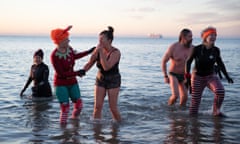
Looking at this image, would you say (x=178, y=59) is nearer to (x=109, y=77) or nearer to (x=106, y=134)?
(x=109, y=77)

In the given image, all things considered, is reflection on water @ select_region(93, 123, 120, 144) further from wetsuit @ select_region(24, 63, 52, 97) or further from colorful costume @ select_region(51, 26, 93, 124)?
wetsuit @ select_region(24, 63, 52, 97)

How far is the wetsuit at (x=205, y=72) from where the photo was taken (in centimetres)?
706

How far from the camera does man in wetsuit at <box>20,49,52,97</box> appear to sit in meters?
9.15

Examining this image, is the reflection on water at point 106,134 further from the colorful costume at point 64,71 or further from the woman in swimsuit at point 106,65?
the colorful costume at point 64,71

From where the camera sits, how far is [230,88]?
39.9ft

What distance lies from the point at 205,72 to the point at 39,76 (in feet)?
15.2

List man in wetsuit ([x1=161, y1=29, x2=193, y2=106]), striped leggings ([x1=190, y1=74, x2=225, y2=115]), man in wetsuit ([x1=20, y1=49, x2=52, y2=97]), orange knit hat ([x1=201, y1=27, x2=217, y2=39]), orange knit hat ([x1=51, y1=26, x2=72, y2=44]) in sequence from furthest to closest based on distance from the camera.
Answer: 1. man in wetsuit ([x1=20, y1=49, x2=52, y2=97])
2. man in wetsuit ([x1=161, y1=29, x2=193, y2=106])
3. striped leggings ([x1=190, y1=74, x2=225, y2=115])
4. orange knit hat ([x1=201, y1=27, x2=217, y2=39])
5. orange knit hat ([x1=51, y1=26, x2=72, y2=44])

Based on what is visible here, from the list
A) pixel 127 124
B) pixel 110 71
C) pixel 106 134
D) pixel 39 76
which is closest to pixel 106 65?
pixel 110 71

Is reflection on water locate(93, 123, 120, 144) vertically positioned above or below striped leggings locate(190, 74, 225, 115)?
below

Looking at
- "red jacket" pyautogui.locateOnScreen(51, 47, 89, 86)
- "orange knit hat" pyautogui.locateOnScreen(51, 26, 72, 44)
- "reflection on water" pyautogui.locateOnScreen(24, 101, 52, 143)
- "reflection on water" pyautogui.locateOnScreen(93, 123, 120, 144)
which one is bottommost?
"reflection on water" pyautogui.locateOnScreen(93, 123, 120, 144)

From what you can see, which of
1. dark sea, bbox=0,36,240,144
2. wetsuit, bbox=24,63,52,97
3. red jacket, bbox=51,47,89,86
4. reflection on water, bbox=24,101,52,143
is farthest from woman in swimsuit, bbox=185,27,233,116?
wetsuit, bbox=24,63,52,97

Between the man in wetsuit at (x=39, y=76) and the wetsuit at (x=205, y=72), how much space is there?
4.15 metres

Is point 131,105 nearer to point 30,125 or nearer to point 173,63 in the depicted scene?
point 173,63

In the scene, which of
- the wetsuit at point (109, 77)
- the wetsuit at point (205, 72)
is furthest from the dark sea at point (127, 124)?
the wetsuit at point (109, 77)
